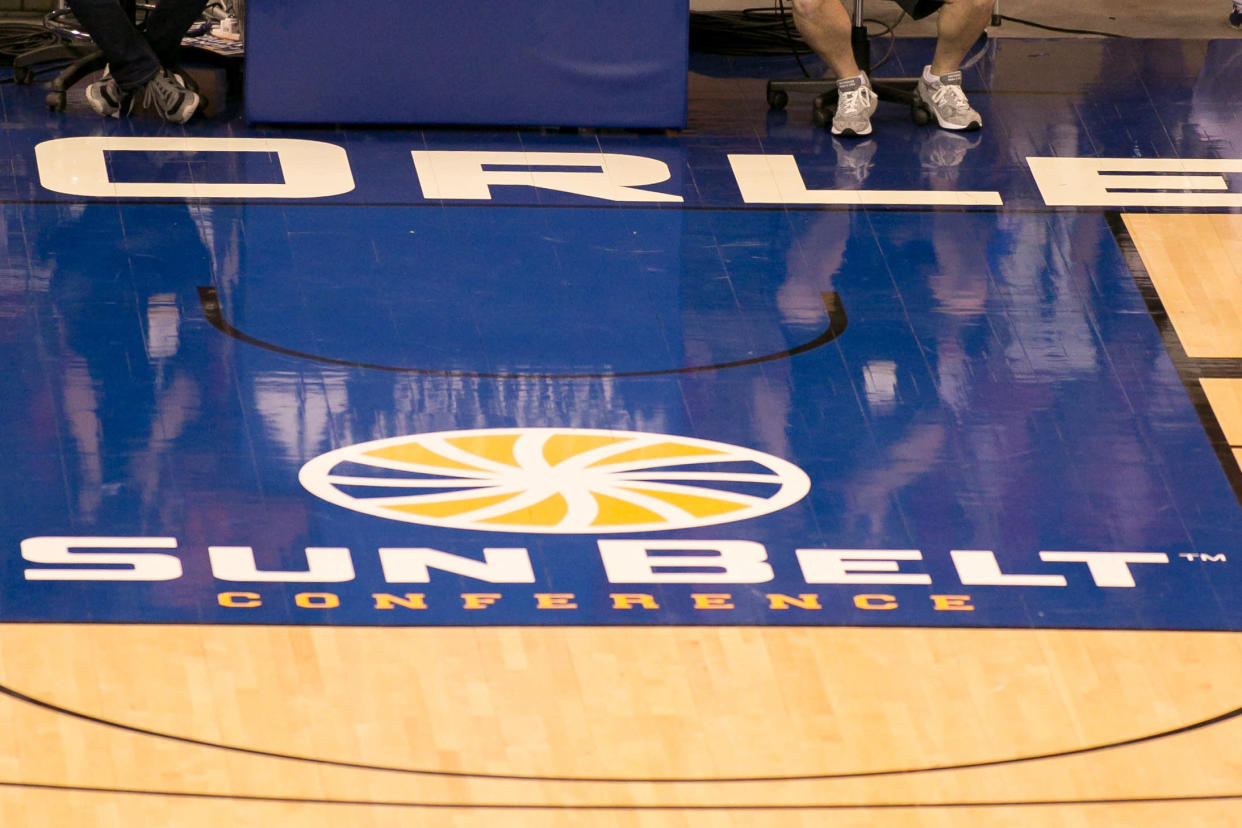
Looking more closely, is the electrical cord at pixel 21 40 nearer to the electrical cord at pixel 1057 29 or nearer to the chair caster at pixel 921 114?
the chair caster at pixel 921 114

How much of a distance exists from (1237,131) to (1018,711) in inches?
142

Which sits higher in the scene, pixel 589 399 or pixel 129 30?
pixel 129 30

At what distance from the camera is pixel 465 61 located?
18.5ft

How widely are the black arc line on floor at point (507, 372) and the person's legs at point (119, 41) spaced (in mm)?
1457

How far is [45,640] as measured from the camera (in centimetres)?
312

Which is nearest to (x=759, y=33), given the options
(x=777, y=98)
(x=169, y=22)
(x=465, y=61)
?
(x=777, y=98)

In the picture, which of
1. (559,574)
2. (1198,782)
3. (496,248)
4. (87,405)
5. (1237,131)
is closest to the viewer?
(1198,782)

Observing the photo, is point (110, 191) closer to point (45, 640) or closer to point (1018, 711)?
point (45, 640)

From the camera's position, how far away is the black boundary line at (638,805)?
274 centimetres

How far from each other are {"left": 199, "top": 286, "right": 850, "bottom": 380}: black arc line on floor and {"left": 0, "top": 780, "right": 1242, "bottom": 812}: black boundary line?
5.18ft

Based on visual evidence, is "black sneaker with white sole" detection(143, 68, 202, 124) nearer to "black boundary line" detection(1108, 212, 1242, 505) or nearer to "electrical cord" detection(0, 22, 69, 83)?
"electrical cord" detection(0, 22, 69, 83)

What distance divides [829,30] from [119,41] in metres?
2.31

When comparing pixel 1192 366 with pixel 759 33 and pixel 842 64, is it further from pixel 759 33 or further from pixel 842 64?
pixel 759 33

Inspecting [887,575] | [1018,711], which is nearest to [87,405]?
[887,575]
